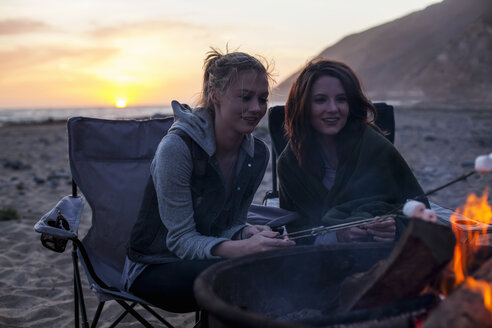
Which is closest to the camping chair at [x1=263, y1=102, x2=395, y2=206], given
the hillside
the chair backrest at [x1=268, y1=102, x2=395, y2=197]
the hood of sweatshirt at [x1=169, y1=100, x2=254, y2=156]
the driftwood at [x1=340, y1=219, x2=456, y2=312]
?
the chair backrest at [x1=268, y1=102, x2=395, y2=197]

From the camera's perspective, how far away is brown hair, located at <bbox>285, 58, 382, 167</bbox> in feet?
8.45

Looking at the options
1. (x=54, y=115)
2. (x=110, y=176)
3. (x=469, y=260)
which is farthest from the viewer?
(x=54, y=115)

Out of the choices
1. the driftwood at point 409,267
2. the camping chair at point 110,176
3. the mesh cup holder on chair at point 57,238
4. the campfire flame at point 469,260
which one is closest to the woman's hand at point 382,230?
the campfire flame at point 469,260

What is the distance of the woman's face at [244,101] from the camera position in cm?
200

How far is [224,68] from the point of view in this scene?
2016mm

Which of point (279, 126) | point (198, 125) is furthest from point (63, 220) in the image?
point (279, 126)

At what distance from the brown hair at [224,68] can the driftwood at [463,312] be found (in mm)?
1330

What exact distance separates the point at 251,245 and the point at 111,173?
1.35 meters

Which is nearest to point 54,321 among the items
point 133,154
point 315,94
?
point 133,154

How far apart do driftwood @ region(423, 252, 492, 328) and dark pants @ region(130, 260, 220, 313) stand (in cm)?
103

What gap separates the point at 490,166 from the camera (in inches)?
46.4

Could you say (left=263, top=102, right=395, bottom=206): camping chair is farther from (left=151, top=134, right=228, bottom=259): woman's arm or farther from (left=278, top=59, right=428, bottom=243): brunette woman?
(left=151, top=134, right=228, bottom=259): woman's arm

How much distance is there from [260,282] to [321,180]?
1331 millimetres

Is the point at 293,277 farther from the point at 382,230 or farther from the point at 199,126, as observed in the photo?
the point at 199,126
